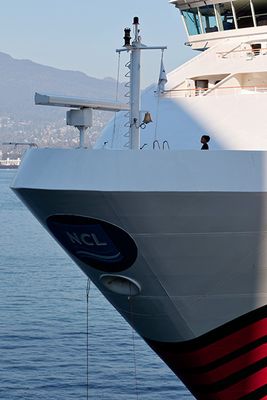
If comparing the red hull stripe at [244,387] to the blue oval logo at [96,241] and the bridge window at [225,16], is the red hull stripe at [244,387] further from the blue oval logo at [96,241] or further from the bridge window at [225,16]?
the bridge window at [225,16]

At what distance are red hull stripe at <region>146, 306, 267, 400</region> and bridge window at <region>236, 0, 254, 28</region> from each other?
543 centimetres

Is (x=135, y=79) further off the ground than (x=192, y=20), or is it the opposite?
(x=192, y=20)

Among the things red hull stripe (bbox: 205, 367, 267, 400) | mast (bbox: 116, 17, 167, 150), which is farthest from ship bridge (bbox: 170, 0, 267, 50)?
red hull stripe (bbox: 205, 367, 267, 400)

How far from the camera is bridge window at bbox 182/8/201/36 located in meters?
20.1

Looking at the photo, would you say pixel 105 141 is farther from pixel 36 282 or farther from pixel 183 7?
pixel 36 282

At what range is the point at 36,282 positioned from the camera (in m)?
45.5

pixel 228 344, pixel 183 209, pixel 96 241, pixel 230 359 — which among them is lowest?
pixel 230 359

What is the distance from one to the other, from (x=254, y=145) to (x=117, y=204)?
2251 millimetres

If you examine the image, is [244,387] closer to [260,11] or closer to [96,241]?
[96,241]

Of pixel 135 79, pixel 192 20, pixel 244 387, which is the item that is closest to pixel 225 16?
pixel 192 20

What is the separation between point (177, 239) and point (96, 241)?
1.18 metres

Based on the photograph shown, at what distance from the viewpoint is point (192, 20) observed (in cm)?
2025

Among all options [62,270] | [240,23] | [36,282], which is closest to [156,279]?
[240,23]

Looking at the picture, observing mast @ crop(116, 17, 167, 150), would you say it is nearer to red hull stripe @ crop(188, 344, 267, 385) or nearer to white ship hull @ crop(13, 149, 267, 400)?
white ship hull @ crop(13, 149, 267, 400)
